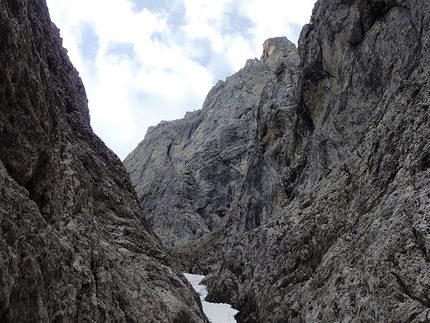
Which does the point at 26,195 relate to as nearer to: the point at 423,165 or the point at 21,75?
the point at 21,75

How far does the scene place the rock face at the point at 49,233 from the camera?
8164 mm

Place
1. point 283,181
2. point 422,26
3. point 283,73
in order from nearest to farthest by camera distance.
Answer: point 422,26
point 283,181
point 283,73

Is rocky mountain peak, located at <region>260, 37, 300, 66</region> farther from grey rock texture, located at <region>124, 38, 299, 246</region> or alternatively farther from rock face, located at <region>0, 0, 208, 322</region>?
rock face, located at <region>0, 0, 208, 322</region>

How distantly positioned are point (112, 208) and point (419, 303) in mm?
14018

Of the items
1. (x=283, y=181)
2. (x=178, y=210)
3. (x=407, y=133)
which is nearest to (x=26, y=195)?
(x=407, y=133)

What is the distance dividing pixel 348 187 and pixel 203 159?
183ft

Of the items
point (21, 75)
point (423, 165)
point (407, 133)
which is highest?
point (21, 75)

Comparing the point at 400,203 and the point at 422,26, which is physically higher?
the point at 422,26

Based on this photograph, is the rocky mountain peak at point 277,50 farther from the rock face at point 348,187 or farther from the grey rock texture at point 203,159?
the rock face at point 348,187

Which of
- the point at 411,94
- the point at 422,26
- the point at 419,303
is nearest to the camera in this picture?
the point at 419,303

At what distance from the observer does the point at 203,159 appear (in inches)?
2933

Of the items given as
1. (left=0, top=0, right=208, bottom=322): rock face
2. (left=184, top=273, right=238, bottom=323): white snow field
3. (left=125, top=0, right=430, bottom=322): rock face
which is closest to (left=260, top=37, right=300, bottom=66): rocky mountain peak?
(left=125, top=0, right=430, bottom=322): rock face

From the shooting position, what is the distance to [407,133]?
15445mm

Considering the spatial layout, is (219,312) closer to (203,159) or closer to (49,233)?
(49,233)
